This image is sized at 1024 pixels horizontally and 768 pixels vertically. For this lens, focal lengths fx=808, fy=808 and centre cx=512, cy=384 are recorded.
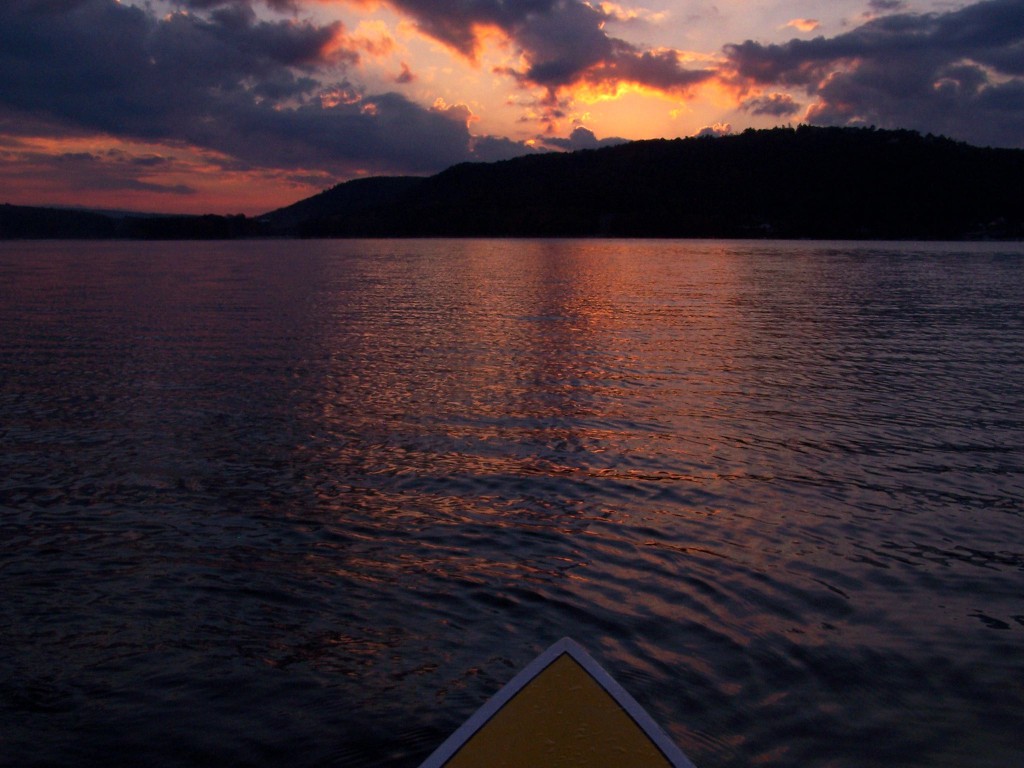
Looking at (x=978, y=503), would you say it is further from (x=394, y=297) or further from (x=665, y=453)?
(x=394, y=297)

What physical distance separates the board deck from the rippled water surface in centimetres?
172

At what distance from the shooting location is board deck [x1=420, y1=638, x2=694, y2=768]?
458 cm

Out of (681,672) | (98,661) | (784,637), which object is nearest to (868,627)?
(784,637)

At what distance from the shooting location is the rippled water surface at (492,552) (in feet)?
22.3

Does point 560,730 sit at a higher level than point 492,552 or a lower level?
higher

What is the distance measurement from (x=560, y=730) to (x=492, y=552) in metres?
5.31

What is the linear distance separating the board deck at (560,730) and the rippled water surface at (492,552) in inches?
67.7

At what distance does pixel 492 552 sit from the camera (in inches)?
396

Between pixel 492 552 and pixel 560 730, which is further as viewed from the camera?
pixel 492 552

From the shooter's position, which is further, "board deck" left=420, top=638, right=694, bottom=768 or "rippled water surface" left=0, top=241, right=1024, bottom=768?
"rippled water surface" left=0, top=241, right=1024, bottom=768

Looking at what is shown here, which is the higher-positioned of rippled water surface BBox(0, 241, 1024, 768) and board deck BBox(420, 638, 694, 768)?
board deck BBox(420, 638, 694, 768)

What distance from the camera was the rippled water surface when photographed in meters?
6.79

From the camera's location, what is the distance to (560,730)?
4773 millimetres

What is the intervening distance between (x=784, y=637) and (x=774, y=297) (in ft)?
136
